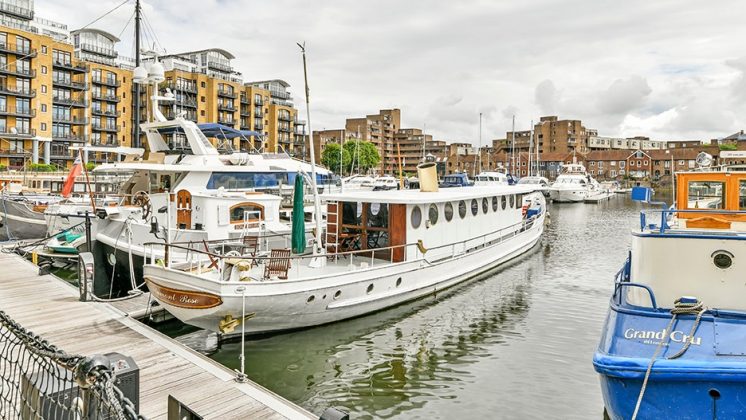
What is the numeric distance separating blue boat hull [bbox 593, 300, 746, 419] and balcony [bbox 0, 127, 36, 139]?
66.7 m

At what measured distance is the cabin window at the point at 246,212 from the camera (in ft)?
54.2

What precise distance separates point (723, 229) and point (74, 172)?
72.9ft

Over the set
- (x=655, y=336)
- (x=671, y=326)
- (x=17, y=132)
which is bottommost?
(x=655, y=336)

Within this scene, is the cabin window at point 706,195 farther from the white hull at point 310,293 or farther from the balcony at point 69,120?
the balcony at point 69,120

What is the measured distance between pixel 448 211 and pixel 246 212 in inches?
257

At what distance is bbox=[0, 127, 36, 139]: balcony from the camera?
56.9 metres

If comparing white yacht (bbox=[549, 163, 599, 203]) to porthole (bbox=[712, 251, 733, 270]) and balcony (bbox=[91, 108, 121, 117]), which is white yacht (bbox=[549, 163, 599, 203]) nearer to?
porthole (bbox=[712, 251, 733, 270])

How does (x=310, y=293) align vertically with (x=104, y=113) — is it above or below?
below

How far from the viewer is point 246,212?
655 inches

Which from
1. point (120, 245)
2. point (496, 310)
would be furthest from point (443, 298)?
point (120, 245)

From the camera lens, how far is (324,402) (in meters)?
8.78

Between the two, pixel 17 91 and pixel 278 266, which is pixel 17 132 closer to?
pixel 17 91

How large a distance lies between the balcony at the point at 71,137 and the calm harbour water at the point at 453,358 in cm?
6381

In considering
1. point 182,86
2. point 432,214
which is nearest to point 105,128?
point 182,86
